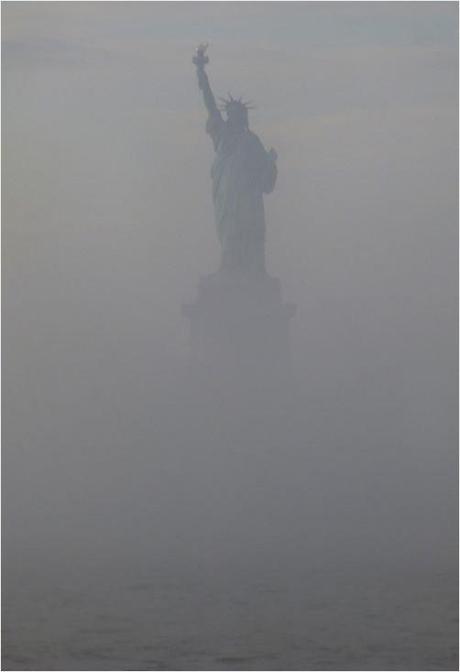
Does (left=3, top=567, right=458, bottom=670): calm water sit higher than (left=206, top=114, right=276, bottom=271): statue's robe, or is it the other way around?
(left=206, top=114, right=276, bottom=271): statue's robe

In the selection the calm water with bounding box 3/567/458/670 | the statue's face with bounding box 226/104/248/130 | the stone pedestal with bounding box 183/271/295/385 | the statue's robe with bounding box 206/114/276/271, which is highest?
the statue's face with bounding box 226/104/248/130

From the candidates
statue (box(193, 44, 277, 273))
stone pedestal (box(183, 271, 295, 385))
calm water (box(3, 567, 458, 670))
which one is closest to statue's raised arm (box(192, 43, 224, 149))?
statue (box(193, 44, 277, 273))

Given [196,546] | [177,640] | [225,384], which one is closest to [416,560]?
[196,546]

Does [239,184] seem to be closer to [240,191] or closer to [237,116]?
[240,191]

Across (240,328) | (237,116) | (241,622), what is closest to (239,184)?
(237,116)

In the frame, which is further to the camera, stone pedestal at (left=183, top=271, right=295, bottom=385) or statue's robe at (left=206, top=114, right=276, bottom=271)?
statue's robe at (left=206, top=114, right=276, bottom=271)

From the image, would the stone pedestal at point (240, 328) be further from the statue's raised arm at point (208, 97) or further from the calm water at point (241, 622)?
the calm water at point (241, 622)

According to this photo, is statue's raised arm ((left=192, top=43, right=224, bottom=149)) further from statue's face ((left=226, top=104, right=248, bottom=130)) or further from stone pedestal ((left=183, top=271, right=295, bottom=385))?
stone pedestal ((left=183, top=271, right=295, bottom=385))
